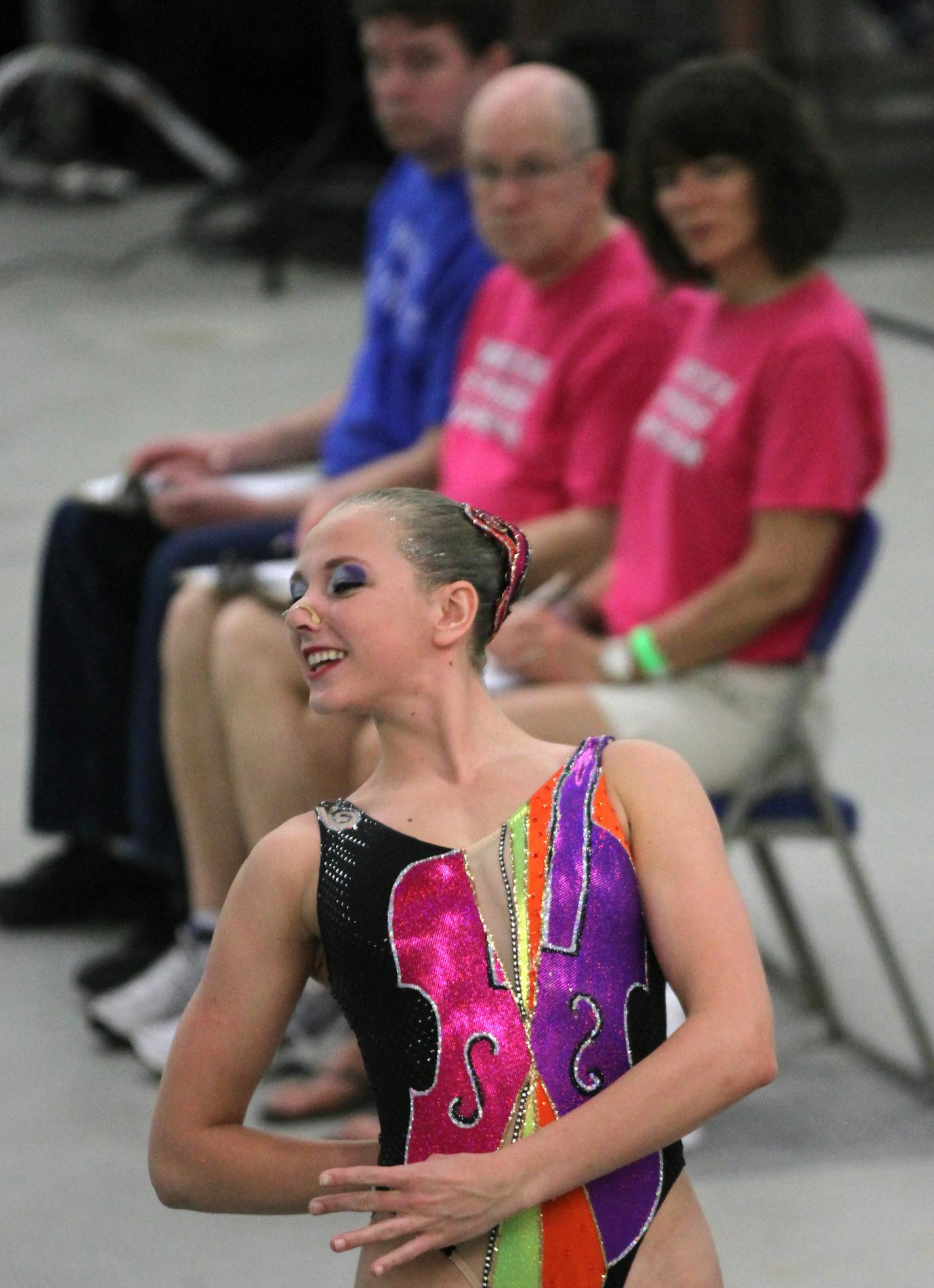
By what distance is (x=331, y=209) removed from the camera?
979 centimetres

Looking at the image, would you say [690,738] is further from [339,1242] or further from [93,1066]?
[339,1242]

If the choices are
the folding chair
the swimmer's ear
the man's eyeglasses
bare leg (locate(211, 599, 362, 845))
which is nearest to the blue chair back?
the folding chair

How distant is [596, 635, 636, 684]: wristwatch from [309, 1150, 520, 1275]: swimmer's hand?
155cm

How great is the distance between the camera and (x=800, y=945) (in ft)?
10.1

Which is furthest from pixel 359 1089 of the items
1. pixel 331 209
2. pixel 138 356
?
pixel 331 209

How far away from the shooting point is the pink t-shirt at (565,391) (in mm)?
3047

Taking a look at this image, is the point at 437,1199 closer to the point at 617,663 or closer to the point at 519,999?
the point at 519,999

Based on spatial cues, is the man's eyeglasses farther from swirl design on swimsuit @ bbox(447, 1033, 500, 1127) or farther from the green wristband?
swirl design on swimsuit @ bbox(447, 1033, 500, 1127)

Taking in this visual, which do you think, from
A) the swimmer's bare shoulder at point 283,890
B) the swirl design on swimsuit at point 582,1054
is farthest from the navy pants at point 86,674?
the swirl design on swimsuit at point 582,1054

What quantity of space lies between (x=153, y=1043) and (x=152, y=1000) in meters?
0.10

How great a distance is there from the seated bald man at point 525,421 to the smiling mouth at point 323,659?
1.49 m

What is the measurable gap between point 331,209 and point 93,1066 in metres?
7.29

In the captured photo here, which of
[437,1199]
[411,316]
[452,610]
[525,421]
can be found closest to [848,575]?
[525,421]

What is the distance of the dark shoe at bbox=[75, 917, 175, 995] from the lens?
130 inches
